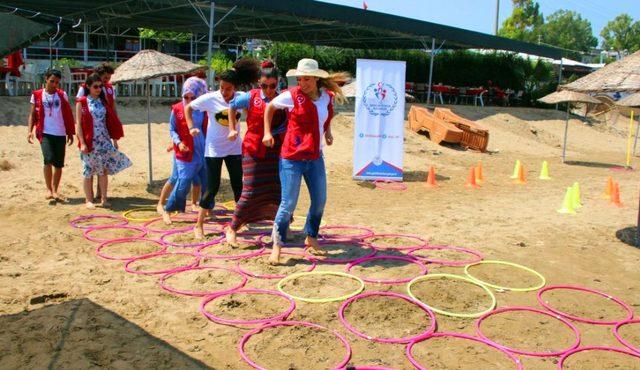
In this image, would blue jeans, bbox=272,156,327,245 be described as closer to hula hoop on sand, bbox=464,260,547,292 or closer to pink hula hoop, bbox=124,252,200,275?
pink hula hoop, bbox=124,252,200,275

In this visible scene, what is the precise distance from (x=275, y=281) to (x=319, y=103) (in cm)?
174

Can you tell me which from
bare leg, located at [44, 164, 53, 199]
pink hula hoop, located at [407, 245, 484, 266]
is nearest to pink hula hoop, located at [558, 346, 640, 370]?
pink hula hoop, located at [407, 245, 484, 266]

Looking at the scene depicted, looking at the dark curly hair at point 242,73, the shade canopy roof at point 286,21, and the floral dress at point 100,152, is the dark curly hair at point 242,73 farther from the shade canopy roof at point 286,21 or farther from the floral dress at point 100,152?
the shade canopy roof at point 286,21

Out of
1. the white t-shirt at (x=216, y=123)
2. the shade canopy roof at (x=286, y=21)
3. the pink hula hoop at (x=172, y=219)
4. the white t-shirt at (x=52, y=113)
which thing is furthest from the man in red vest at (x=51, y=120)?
the shade canopy roof at (x=286, y=21)

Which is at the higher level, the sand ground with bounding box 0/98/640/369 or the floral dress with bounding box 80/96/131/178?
the floral dress with bounding box 80/96/131/178

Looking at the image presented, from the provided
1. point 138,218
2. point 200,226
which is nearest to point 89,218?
point 138,218

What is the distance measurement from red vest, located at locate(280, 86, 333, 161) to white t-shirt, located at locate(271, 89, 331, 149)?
47mm

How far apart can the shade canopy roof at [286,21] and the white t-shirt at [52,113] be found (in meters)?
8.44

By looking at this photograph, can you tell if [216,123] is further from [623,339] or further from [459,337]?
[623,339]

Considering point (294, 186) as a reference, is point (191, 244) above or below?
below

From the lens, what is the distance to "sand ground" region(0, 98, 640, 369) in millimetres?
3844

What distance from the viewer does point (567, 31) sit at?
12106 centimetres

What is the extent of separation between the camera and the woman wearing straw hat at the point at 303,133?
533 centimetres

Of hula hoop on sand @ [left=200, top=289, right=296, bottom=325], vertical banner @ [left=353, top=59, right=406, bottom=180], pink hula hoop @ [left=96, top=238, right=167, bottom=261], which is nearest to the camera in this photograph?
hula hoop on sand @ [left=200, top=289, right=296, bottom=325]
